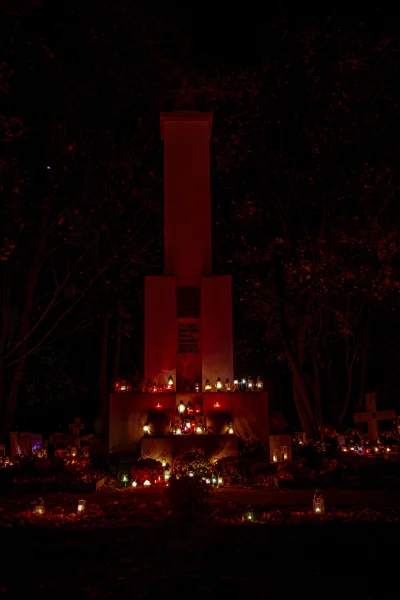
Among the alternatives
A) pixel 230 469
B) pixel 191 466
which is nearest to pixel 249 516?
pixel 191 466

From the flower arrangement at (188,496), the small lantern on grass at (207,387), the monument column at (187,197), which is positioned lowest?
the flower arrangement at (188,496)

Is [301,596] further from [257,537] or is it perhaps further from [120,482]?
[120,482]

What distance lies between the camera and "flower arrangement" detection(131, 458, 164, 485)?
1047cm

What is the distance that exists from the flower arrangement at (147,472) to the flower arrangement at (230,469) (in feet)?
2.96

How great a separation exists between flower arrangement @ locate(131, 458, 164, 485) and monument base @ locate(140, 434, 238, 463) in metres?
0.65

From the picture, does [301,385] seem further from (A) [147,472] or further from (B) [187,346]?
(A) [147,472]

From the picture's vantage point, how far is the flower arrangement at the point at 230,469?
1053 centimetres

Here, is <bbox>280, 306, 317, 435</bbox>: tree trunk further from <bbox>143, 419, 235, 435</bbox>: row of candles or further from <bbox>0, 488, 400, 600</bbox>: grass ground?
<bbox>0, 488, 400, 600</bbox>: grass ground

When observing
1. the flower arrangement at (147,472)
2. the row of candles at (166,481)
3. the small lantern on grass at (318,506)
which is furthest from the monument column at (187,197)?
the small lantern on grass at (318,506)

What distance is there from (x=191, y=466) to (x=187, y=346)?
11.5ft

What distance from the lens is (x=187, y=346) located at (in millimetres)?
12695

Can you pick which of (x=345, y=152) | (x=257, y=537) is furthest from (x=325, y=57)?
(x=257, y=537)

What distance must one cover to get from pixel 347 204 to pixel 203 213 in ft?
16.6

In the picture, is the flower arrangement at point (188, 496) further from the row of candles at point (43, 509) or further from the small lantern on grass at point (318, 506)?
the small lantern on grass at point (318, 506)
